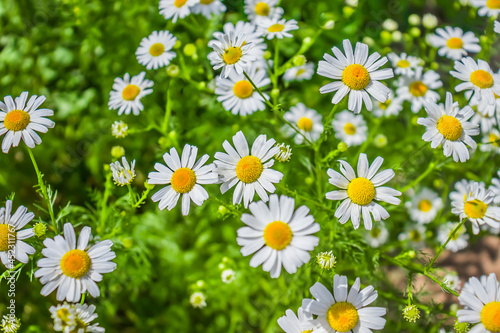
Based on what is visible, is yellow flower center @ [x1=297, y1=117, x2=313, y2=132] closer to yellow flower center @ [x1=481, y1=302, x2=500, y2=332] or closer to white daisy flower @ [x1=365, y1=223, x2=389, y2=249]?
white daisy flower @ [x1=365, y1=223, x2=389, y2=249]

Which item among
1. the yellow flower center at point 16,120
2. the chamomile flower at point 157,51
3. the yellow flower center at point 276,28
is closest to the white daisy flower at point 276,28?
the yellow flower center at point 276,28

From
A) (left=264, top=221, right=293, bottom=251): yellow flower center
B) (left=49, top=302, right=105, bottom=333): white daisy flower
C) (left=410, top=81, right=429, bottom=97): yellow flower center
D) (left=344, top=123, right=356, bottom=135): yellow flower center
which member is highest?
(left=410, top=81, right=429, bottom=97): yellow flower center

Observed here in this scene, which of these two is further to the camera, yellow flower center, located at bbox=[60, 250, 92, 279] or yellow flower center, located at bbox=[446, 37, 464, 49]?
yellow flower center, located at bbox=[446, 37, 464, 49]

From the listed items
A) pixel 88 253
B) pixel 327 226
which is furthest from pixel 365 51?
pixel 88 253

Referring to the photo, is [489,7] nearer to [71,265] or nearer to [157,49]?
[157,49]

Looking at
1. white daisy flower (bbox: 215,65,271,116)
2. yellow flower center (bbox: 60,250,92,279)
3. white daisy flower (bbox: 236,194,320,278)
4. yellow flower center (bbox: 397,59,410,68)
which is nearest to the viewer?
white daisy flower (bbox: 236,194,320,278)

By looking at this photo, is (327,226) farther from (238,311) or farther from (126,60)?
(126,60)

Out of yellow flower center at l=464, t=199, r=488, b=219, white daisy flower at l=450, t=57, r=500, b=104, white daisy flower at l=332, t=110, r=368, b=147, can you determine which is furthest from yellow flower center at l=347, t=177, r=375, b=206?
white daisy flower at l=332, t=110, r=368, b=147
